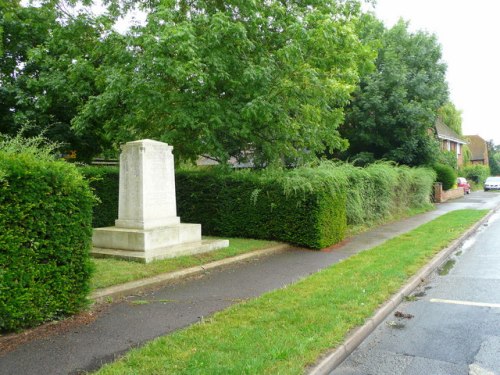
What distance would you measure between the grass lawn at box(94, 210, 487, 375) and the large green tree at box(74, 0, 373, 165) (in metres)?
5.56

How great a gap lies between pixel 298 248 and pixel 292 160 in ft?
21.8

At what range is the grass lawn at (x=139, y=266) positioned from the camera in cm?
686

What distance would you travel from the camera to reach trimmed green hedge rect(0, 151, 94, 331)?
15.5 ft

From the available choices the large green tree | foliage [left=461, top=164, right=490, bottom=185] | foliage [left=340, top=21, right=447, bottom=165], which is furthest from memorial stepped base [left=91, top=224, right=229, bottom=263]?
foliage [left=461, top=164, right=490, bottom=185]

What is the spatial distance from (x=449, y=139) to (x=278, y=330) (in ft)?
148

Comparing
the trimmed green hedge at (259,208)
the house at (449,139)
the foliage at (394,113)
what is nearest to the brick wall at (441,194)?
the foliage at (394,113)

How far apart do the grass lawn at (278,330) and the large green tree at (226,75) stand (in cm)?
556

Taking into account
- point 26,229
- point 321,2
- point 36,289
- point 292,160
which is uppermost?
point 321,2

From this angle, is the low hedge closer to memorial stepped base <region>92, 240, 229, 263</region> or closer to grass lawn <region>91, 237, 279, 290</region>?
grass lawn <region>91, 237, 279, 290</region>

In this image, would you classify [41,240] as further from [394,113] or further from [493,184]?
[493,184]

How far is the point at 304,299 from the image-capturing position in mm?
6133

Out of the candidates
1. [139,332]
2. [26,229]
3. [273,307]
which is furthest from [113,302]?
[273,307]

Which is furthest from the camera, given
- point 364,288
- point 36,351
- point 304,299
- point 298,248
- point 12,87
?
point 12,87

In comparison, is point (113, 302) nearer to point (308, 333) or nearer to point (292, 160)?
point (308, 333)
